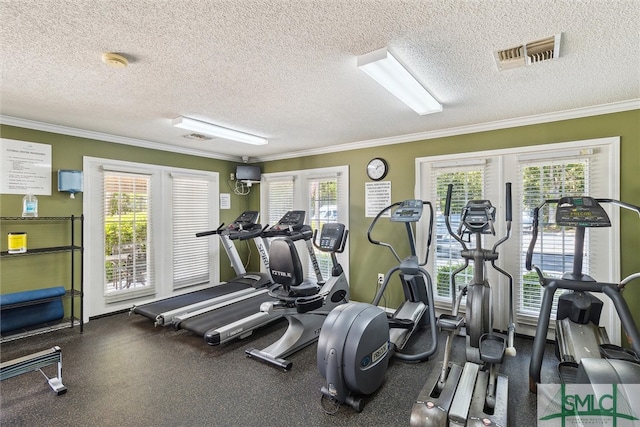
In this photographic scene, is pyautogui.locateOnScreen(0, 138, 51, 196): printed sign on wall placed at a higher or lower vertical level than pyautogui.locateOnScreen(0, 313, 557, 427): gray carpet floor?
higher

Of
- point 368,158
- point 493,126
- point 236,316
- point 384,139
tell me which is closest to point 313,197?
point 368,158

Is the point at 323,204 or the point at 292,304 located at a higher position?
the point at 323,204

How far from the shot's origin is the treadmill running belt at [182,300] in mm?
3668

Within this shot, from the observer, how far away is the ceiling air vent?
174 cm

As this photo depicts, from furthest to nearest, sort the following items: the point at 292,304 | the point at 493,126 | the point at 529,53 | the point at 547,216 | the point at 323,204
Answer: the point at 323,204 → the point at 493,126 → the point at 547,216 → the point at 292,304 → the point at 529,53

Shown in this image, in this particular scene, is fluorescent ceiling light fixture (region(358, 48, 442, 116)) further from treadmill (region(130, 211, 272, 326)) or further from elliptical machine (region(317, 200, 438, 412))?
treadmill (region(130, 211, 272, 326))

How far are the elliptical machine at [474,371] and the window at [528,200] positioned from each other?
2.02 feet

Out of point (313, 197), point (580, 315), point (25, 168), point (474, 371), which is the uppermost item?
point (25, 168)

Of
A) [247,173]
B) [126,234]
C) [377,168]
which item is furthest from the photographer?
[247,173]

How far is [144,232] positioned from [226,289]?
4.61ft

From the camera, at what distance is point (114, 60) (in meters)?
1.87

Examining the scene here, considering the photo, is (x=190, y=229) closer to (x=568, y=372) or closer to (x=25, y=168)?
(x=25, y=168)

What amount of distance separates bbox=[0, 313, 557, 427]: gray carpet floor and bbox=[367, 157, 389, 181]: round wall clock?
6.88ft

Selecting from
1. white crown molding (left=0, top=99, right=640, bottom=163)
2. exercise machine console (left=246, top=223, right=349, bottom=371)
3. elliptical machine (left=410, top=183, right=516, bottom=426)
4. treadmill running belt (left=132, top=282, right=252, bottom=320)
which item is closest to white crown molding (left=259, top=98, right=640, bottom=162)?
white crown molding (left=0, top=99, right=640, bottom=163)
